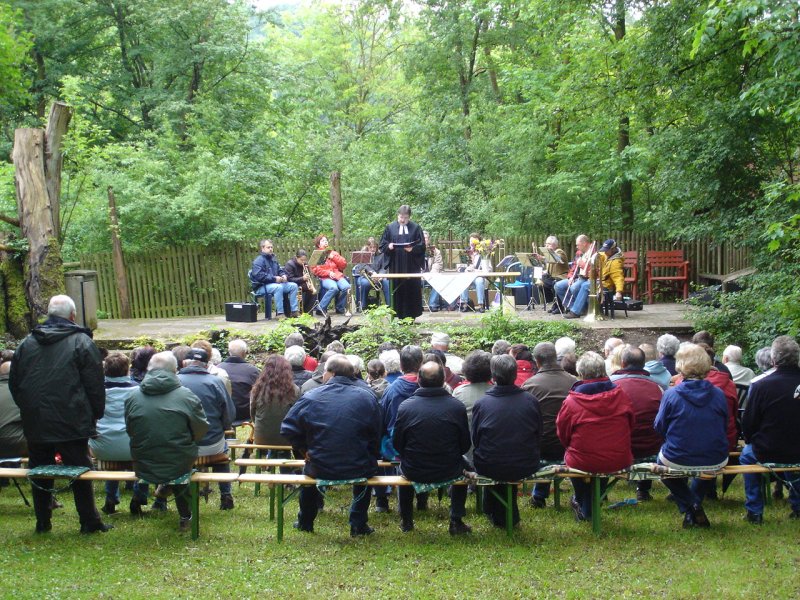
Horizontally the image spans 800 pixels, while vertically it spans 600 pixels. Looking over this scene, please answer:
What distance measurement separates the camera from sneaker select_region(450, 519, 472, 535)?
5.26 metres

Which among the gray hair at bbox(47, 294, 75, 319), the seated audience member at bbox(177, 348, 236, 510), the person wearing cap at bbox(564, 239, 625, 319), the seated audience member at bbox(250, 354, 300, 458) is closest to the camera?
the gray hair at bbox(47, 294, 75, 319)

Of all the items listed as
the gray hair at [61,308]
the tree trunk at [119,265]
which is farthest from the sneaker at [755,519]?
the tree trunk at [119,265]

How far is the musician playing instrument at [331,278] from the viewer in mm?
14078

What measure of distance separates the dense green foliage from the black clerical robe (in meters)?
3.68

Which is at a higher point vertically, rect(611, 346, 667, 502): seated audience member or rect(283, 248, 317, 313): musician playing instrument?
rect(283, 248, 317, 313): musician playing instrument

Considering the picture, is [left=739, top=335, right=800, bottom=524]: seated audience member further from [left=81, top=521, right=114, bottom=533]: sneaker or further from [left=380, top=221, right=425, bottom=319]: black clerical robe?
[left=380, top=221, right=425, bottom=319]: black clerical robe

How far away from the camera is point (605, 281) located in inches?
499

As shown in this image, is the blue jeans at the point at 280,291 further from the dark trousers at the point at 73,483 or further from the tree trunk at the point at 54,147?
the dark trousers at the point at 73,483

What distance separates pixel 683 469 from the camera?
5.20m

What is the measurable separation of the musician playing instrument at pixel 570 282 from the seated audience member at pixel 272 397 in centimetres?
719

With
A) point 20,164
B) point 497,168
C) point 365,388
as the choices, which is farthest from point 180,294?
point 365,388

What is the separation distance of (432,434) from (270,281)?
29.4 feet

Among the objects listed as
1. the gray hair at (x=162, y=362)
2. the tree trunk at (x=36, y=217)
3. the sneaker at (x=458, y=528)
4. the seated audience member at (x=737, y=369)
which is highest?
the tree trunk at (x=36, y=217)

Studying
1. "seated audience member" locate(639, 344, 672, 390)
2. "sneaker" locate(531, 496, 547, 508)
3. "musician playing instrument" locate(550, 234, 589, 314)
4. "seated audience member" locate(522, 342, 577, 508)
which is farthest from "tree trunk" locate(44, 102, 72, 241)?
"seated audience member" locate(639, 344, 672, 390)
